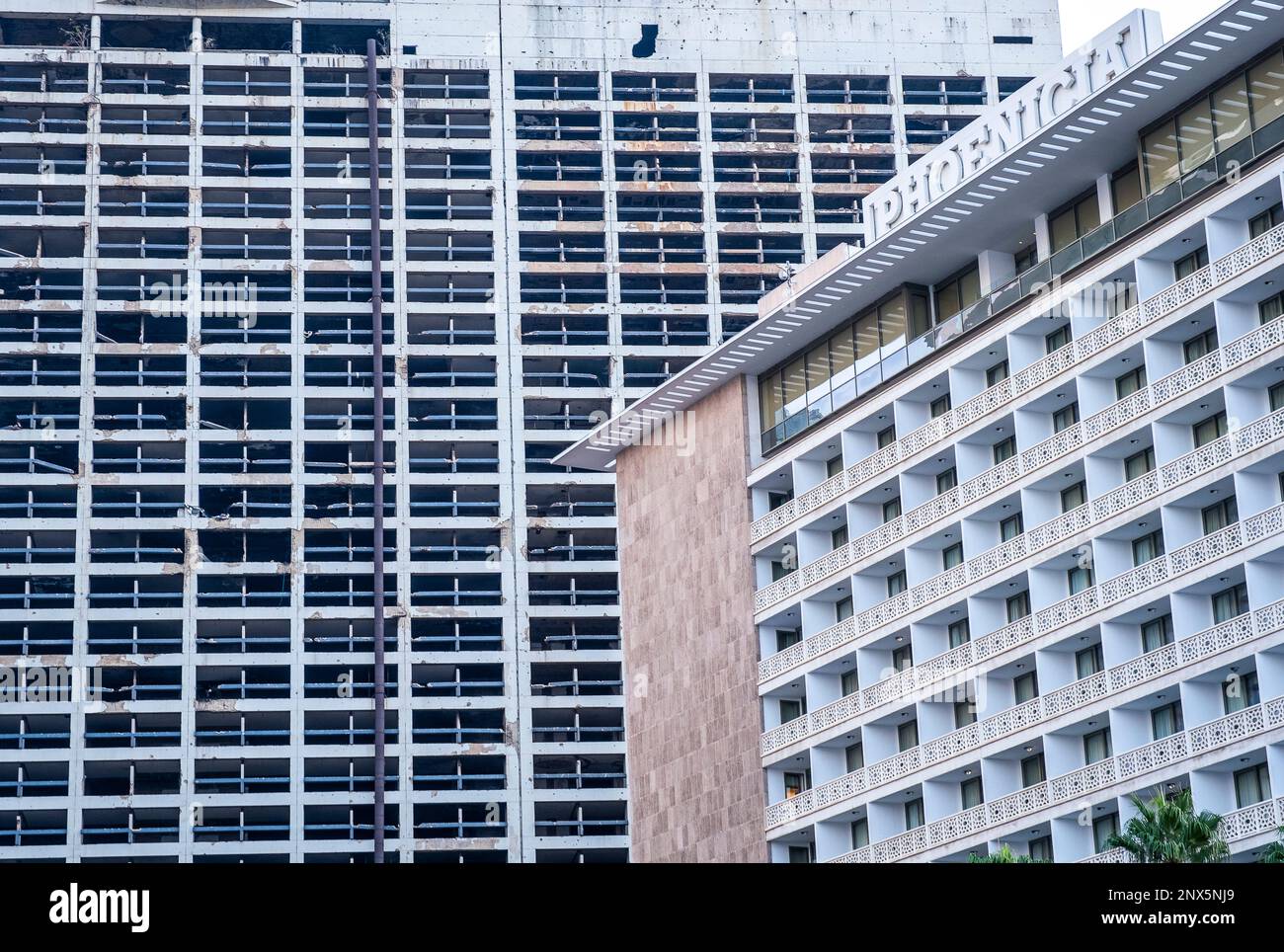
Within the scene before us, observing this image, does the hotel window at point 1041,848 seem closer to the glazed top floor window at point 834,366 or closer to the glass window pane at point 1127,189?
the glazed top floor window at point 834,366

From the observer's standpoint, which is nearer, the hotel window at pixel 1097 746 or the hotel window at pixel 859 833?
the hotel window at pixel 1097 746

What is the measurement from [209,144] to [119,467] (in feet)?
64.4

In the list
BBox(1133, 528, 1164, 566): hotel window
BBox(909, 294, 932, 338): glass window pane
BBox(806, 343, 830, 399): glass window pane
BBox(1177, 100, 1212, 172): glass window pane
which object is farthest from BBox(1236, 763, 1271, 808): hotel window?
BBox(806, 343, 830, 399): glass window pane

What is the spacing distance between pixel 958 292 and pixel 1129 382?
10193mm

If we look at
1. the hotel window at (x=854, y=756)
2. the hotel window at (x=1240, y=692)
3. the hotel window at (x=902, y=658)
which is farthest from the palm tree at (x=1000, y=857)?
the hotel window at (x=854, y=756)

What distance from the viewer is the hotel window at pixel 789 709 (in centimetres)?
7875

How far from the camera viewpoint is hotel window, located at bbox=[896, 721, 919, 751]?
7269 cm

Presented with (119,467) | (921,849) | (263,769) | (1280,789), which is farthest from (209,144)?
(1280,789)

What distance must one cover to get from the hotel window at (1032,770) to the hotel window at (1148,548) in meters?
7.60

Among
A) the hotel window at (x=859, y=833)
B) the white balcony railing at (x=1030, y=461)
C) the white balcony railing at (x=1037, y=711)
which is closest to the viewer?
the white balcony railing at (x=1037, y=711)

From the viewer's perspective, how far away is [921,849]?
69.2m

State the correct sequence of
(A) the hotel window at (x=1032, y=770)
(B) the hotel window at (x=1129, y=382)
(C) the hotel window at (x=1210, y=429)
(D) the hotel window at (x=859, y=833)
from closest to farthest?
(C) the hotel window at (x=1210, y=429)
(B) the hotel window at (x=1129, y=382)
(A) the hotel window at (x=1032, y=770)
(D) the hotel window at (x=859, y=833)

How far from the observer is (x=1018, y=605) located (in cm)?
6856
